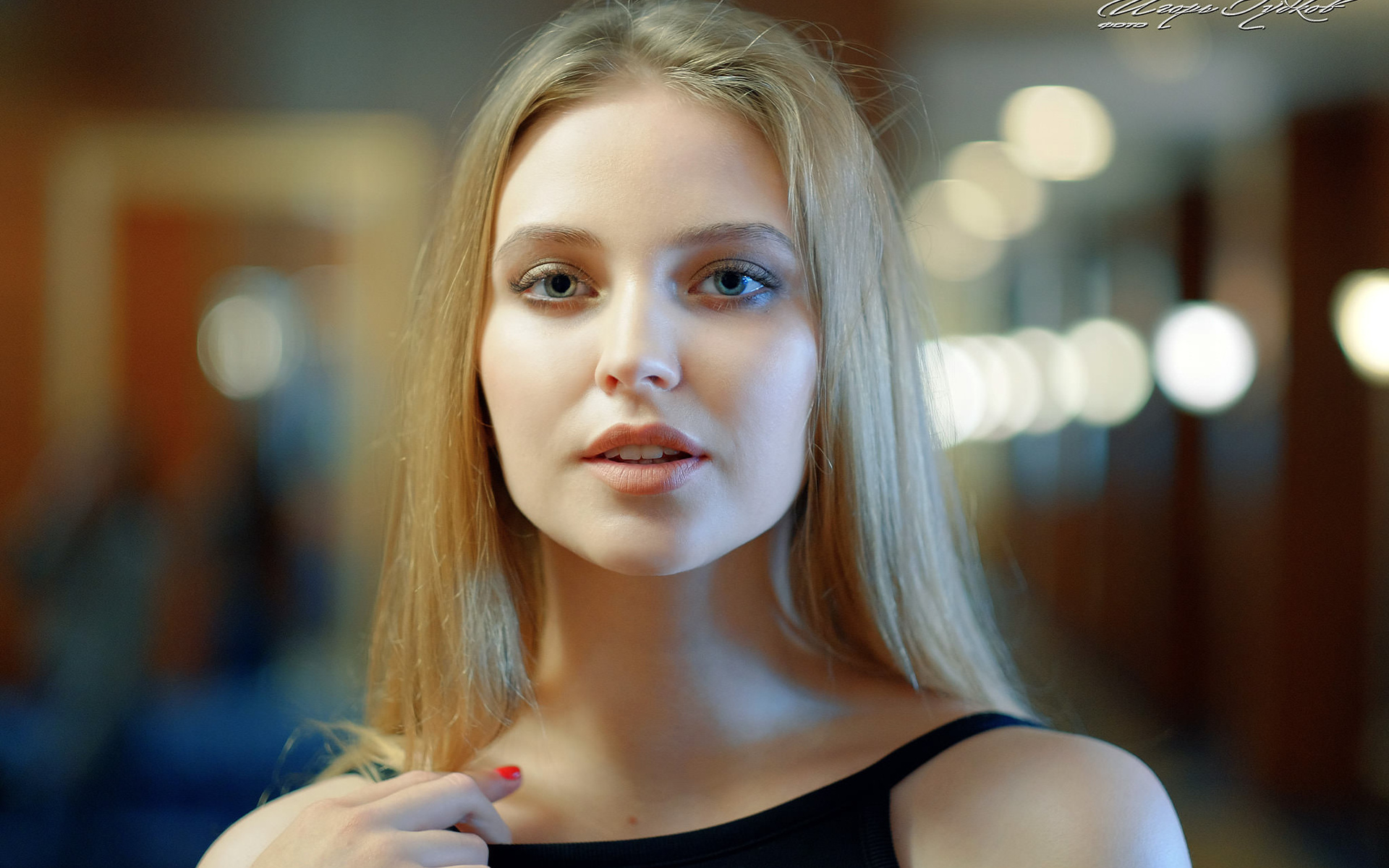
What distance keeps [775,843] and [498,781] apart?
0.28 meters

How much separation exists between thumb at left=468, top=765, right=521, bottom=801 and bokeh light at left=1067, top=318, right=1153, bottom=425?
477cm

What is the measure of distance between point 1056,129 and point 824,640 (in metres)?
4.55

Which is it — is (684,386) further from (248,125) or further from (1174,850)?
(248,125)

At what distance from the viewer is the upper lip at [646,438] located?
0.95 meters

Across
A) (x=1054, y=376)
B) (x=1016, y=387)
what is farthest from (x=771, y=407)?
(x=1016, y=387)

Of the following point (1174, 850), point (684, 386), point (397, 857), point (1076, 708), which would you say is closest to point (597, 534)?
point (684, 386)

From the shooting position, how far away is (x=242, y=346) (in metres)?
4.70

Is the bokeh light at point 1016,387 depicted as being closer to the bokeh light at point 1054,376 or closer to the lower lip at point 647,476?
the bokeh light at point 1054,376

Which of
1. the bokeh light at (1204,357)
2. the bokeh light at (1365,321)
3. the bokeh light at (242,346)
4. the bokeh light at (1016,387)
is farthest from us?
the bokeh light at (1016,387)

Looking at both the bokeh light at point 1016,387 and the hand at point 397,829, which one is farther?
the bokeh light at point 1016,387

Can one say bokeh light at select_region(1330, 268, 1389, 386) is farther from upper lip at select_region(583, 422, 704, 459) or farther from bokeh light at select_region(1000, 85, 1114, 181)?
upper lip at select_region(583, 422, 704, 459)

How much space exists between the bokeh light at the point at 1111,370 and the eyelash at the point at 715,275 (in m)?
4.68

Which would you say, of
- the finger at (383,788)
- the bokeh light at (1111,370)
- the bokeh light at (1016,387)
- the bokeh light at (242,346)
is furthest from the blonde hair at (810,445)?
the bokeh light at (1016,387)

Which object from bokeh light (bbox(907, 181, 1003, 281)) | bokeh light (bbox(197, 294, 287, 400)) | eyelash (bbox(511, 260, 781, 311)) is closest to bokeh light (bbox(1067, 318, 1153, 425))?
bokeh light (bbox(907, 181, 1003, 281))
